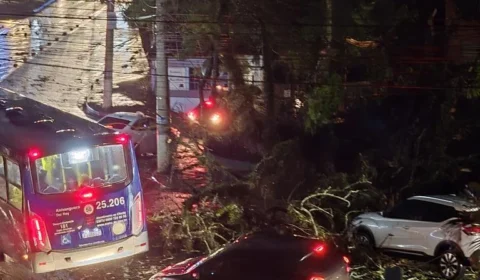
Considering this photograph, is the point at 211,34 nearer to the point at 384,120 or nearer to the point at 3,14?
the point at 384,120

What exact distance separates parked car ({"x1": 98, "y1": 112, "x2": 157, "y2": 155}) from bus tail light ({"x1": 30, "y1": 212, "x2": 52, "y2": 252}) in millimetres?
11675

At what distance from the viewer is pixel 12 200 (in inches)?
430

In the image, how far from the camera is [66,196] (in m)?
10.6

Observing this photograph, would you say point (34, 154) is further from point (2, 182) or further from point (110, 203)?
point (110, 203)

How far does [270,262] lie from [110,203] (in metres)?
3.82

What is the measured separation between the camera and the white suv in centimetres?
1114

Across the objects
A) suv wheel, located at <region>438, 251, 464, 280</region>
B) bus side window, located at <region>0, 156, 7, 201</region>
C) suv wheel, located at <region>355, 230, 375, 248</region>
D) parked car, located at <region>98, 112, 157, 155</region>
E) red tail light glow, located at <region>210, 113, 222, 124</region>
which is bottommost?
parked car, located at <region>98, 112, 157, 155</region>

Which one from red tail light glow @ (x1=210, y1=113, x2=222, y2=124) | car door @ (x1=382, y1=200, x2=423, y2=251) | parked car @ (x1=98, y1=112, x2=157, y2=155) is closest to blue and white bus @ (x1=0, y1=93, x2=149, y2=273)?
car door @ (x1=382, y1=200, x2=423, y2=251)

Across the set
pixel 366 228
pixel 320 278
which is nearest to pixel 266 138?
pixel 366 228

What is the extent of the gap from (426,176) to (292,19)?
472 centimetres

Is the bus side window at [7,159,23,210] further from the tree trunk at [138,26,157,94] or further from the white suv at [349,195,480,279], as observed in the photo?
the tree trunk at [138,26,157,94]

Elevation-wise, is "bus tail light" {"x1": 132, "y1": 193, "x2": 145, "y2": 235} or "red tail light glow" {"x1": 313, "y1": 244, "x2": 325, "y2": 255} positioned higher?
"red tail light glow" {"x1": 313, "y1": 244, "x2": 325, "y2": 255}

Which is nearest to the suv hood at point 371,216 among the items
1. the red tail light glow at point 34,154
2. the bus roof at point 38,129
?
the bus roof at point 38,129

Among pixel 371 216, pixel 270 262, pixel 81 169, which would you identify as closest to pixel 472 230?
pixel 371 216
